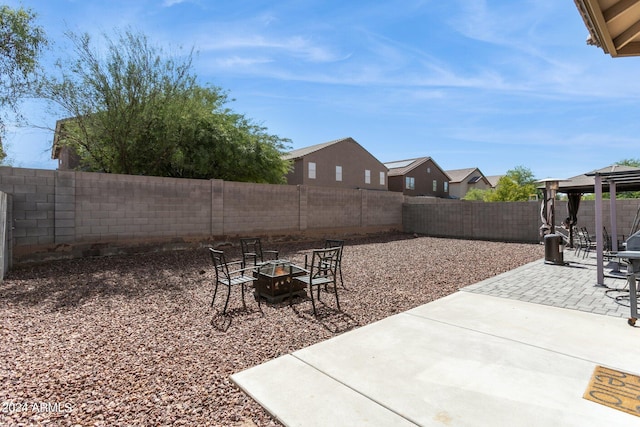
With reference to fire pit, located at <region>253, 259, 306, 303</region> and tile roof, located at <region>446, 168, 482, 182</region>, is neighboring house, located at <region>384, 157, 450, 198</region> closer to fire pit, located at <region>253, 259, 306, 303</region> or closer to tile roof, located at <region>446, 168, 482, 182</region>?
tile roof, located at <region>446, 168, 482, 182</region>

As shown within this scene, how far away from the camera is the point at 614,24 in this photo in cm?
254

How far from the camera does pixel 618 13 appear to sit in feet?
7.57

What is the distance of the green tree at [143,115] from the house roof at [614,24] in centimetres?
1057

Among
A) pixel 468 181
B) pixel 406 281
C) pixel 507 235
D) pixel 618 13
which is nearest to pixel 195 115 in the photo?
pixel 406 281

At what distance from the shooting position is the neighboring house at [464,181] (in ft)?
131

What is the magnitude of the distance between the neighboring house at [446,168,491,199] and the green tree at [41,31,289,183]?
112 feet

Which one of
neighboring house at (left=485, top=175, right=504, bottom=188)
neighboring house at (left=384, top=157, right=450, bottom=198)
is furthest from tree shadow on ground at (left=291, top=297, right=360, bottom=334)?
neighboring house at (left=485, top=175, right=504, bottom=188)

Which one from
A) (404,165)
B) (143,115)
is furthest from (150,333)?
(404,165)

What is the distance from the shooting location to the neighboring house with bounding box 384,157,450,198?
1270 inches

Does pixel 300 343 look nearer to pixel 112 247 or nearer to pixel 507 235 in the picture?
pixel 112 247

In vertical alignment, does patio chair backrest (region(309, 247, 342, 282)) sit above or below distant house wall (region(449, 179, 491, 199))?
below

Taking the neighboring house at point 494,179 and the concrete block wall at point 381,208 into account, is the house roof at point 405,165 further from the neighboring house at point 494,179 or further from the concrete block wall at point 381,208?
the neighboring house at point 494,179

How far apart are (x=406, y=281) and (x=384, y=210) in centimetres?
1045

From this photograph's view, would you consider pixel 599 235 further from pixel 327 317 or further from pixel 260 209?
pixel 260 209
